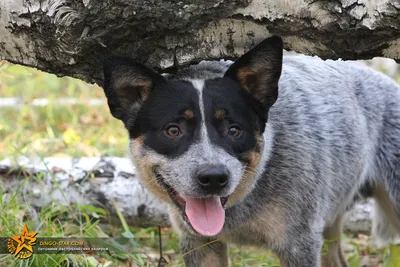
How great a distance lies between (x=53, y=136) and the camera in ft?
27.0

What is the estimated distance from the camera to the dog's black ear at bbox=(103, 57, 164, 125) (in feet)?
13.2

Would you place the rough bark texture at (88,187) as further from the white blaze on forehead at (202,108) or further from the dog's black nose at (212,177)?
the dog's black nose at (212,177)

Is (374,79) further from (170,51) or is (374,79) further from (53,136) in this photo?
(53,136)

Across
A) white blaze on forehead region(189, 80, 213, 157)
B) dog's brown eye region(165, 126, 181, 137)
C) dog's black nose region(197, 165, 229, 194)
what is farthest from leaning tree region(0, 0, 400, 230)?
dog's black nose region(197, 165, 229, 194)

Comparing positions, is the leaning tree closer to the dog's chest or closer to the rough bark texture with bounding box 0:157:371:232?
the dog's chest

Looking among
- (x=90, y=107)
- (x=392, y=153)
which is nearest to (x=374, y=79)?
(x=392, y=153)

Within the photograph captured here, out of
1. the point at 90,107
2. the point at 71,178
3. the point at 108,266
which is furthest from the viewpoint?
the point at 90,107

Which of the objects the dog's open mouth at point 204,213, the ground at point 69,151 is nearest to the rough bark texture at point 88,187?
the ground at point 69,151

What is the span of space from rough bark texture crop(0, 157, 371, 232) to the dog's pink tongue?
1945 millimetres

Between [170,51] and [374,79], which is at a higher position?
[170,51]

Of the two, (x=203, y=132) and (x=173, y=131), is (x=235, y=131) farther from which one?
(x=173, y=131)

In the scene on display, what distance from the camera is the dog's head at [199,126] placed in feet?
12.9

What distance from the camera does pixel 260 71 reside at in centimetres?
419

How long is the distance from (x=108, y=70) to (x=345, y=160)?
1967 mm
